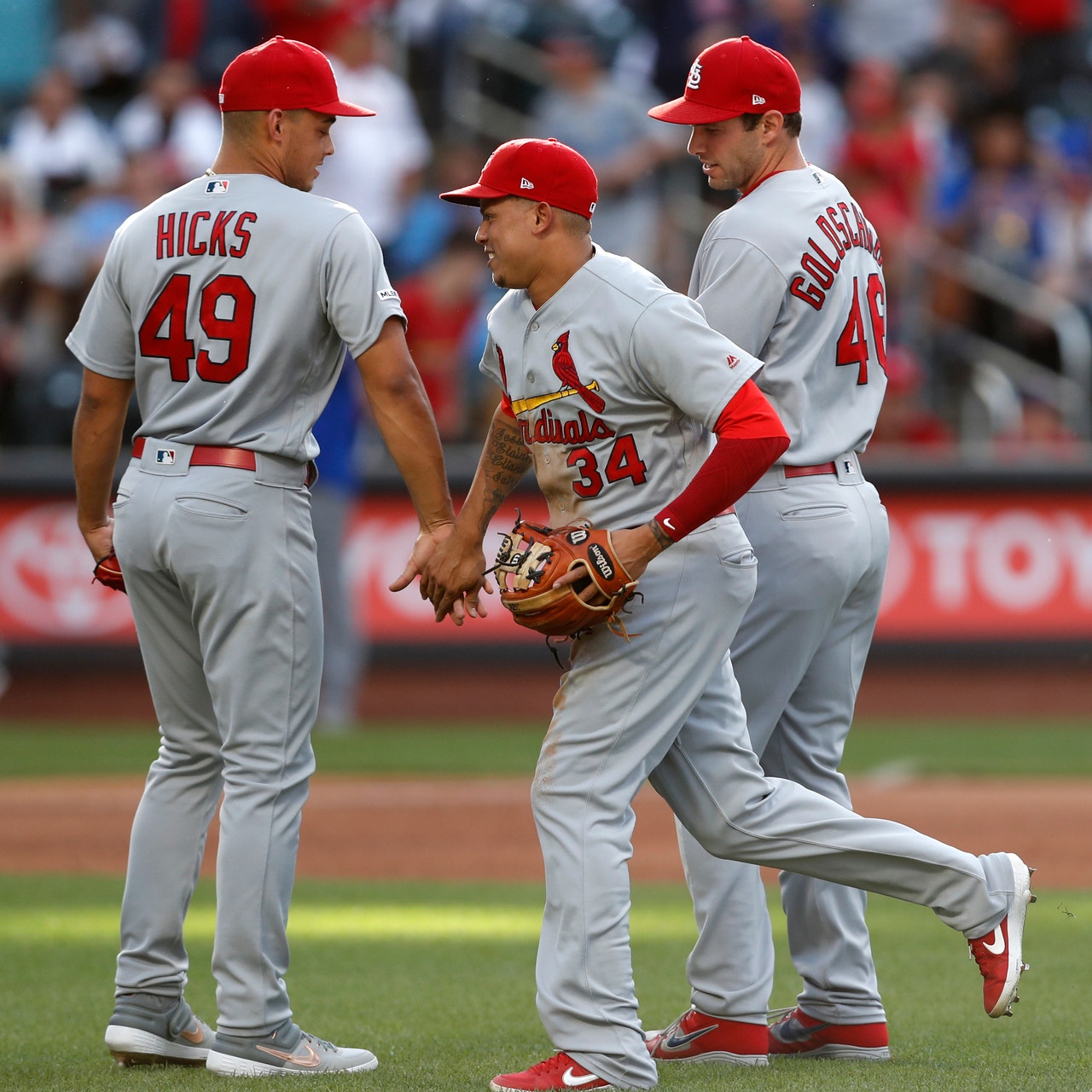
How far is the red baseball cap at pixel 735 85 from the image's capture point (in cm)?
418

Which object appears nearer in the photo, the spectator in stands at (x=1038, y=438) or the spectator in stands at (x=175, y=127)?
the spectator in stands at (x=1038, y=438)

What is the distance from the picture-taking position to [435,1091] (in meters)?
3.71

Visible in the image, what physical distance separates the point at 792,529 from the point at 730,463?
25.2 inches

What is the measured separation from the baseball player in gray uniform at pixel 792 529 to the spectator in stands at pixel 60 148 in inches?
383

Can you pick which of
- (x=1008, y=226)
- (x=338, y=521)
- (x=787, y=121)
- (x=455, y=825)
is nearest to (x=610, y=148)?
(x=1008, y=226)

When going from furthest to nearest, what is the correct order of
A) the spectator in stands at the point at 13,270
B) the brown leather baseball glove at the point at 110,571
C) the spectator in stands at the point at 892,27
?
the spectator in stands at the point at 892,27
the spectator in stands at the point at 13,270
the brown leather baseball glove at the point at 110,571

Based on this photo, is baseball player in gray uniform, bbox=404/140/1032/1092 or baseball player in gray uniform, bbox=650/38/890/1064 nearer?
baseball player in gray uniform, bbox=404/140/1032/1092

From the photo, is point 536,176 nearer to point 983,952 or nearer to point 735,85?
point 735,85

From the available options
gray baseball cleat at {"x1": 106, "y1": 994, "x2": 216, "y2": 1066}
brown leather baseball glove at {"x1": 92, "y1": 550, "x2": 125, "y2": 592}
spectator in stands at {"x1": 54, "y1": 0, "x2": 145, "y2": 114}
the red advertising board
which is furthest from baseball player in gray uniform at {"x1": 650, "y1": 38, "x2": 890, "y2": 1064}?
spectator in stands at {"x1": 54, "y1": 0, "x2": 145, "y2": 114}

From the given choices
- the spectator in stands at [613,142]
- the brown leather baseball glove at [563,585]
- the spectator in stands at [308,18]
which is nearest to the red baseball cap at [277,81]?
the brown leather baseball glove at [563,585]

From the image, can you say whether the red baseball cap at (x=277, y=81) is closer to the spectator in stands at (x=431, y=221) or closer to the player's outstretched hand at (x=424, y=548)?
the player's outstretched hand at (x=424, y=548)

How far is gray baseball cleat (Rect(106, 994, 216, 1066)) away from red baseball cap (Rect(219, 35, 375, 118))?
2.06 meters

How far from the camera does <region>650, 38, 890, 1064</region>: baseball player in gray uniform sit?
411 cm

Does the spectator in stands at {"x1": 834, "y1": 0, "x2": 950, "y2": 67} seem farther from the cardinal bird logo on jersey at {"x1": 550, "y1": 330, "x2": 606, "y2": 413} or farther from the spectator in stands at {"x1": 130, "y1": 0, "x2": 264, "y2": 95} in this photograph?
the cardinal bird logo on jersey at {"x1": 550, "y1": 330, "x2": 606, "y2": 413}
